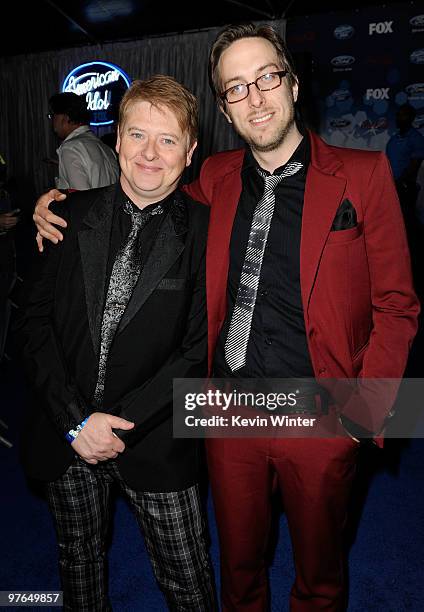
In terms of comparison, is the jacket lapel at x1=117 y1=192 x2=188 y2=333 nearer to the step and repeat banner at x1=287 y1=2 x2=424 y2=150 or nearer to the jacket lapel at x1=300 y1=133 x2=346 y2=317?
the jacket lapel at x1=300 y1=133 x2=346 y2=317

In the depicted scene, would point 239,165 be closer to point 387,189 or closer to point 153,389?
point 387,189

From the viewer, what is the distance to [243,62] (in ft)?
5.45

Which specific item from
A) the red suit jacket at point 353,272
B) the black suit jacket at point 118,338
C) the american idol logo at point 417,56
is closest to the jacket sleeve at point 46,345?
the black suit jacket at point 118,338

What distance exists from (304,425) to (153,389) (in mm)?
503

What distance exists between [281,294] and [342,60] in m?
8.58

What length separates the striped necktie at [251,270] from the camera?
1.65 metres

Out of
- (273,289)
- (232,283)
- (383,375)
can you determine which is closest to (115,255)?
(232,283)

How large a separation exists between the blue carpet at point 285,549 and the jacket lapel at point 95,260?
143 cm

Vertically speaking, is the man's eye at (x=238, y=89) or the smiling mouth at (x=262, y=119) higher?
the man's eye at (x=238, y=89)

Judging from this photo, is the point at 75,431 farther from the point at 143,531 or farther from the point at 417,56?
the point at 417,56

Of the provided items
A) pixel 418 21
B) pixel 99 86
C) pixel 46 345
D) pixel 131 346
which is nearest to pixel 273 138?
pixel 131 346

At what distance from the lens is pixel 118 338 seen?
1.57 meters

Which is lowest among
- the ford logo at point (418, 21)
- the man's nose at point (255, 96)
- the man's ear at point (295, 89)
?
A: the man's nose at point (255, 96)

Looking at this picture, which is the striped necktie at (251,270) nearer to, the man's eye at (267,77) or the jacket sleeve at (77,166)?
the man's eye at (267,77)
